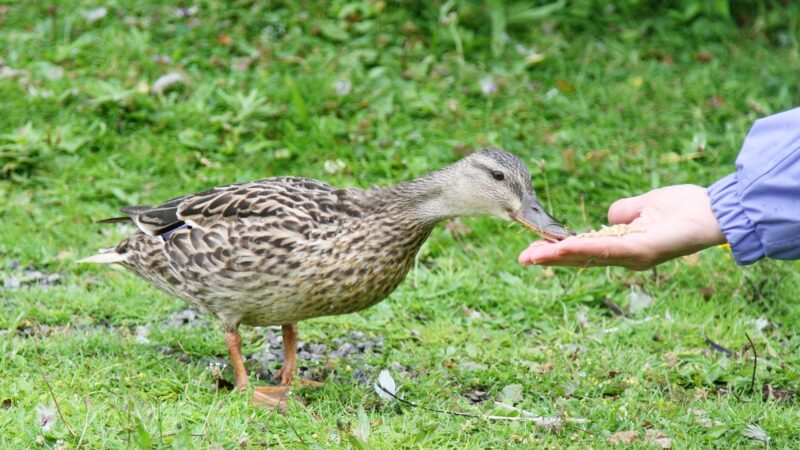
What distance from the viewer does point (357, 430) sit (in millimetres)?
4281

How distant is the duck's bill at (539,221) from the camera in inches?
186

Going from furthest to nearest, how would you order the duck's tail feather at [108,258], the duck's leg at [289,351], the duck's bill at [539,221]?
the duck's tail feather at [108,258] → the duck's leg at [289,351] → the duck's bill at [539,221]

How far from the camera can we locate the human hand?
4.12 m

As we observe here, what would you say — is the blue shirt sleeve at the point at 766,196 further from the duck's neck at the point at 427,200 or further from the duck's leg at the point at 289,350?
the duck's leg at the point at 289,350

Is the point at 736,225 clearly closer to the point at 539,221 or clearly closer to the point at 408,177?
A: the point at 539,221

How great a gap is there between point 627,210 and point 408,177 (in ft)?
9.07

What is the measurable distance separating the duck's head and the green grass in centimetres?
81

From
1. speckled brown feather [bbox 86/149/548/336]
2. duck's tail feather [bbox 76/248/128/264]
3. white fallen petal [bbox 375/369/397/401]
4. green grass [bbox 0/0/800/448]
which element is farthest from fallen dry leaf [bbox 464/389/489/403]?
duck's tail feather [bbox 76/248/128/264]

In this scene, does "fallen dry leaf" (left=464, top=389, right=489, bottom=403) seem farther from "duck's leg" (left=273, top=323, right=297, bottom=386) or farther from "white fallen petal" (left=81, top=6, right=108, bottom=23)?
"white fallen petal" (left=81, top=6, right=108, bottom=23)

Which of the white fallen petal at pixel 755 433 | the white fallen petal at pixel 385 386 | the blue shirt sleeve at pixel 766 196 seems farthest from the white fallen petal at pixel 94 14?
the white fallen petal at pixel 755 433

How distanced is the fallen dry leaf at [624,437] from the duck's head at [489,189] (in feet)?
3.18

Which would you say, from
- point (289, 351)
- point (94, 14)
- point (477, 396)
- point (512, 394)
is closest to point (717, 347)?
point (512, 394)

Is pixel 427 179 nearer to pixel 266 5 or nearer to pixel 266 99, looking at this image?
pixel 266 99

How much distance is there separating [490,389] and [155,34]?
→ 184 inches
